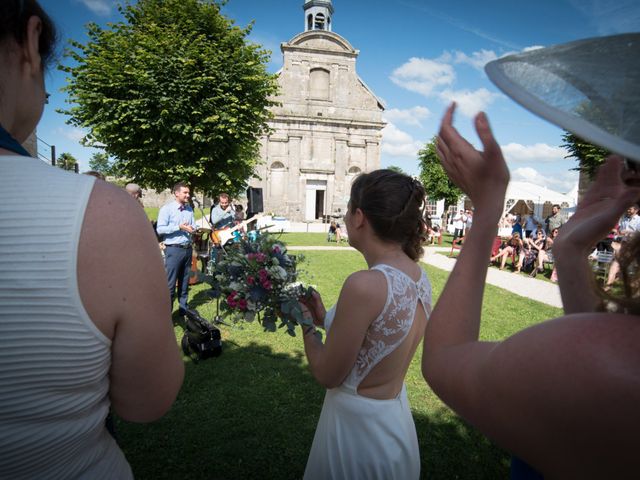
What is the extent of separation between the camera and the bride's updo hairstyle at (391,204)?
1928 mm

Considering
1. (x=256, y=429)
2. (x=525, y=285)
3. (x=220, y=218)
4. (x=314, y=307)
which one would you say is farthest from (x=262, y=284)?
(x=525, y=285)

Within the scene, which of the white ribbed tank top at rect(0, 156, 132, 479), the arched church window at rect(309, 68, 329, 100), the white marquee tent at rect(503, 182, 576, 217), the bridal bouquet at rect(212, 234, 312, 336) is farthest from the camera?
the arched church window at rect(309, 68, 329, 100)

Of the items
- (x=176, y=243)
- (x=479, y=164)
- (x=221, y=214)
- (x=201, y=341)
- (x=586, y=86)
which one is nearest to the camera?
(x=586, y=86)

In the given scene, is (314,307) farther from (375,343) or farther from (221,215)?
(221,215)

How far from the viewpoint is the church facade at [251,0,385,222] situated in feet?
111

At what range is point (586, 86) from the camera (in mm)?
726

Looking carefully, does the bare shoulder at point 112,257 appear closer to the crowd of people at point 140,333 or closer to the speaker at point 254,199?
the crowd of people at point 140,333

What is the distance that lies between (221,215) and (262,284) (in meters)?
8.58

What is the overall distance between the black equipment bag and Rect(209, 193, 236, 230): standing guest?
5.40 metres

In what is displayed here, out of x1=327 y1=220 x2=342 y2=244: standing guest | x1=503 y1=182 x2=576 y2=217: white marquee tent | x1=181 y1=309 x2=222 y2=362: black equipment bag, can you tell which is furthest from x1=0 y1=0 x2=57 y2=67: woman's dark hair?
x1=503 y1=182 x2=576 y2=217: white marquee tent

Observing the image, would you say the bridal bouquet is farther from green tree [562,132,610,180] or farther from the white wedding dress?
green tree [562,132,610,180]

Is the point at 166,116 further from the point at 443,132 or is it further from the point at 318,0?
the point at 318,0

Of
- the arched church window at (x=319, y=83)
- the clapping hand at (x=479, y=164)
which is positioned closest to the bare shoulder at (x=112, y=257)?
the clapping hand at (x=479, y=164)

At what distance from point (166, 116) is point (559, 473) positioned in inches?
579
